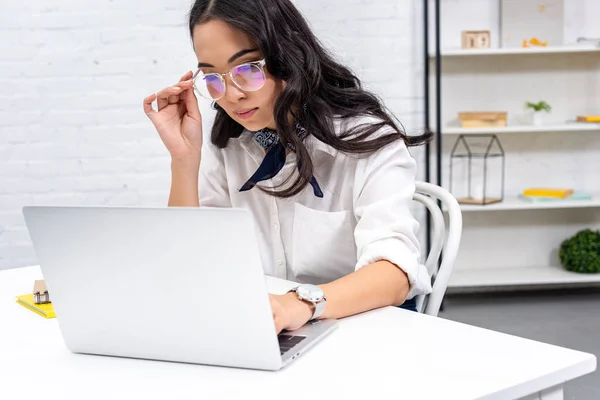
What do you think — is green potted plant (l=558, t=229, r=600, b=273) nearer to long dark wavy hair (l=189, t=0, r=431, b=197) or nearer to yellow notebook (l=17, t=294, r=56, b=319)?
long dark wavy hair (l=189, t=0, r=431, b=197)

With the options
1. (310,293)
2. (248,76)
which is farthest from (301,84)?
(310,293)

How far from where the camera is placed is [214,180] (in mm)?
1663

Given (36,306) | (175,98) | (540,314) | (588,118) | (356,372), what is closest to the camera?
(356,372)

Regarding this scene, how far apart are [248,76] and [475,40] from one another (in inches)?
89.8

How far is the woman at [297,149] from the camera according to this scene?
127 cm

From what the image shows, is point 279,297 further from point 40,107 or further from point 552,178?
point 552,178

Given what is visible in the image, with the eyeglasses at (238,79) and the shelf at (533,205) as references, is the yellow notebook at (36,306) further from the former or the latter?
the shelf at (533,205)

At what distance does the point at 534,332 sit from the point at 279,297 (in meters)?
2.20

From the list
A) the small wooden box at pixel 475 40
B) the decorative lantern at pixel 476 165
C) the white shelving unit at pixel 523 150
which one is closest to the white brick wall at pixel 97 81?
the small wooden box at pixel 475 40

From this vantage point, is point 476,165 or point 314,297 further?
point 476,165

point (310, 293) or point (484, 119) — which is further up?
point (484, 119)

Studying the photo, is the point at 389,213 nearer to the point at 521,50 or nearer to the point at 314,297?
the point at 314,297

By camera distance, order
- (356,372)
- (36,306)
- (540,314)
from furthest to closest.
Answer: (540,314)
(36,306)
(356,372)

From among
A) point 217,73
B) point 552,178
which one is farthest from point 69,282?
point 552,178
